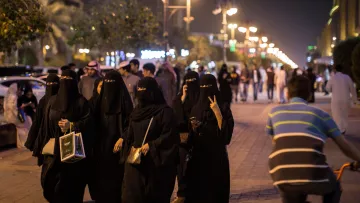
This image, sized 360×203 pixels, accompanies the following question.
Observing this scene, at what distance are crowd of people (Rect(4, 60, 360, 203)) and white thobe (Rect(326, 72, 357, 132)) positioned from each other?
762cm

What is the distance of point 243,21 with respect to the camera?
70.4 meters

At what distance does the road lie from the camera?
9227 mm

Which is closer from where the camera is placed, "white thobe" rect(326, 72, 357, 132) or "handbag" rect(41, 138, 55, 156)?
"handbag" rect(41, 138, 55, 156)

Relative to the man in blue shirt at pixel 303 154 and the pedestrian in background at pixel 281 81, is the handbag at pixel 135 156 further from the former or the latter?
the pedestrian in background at pixel 281 81

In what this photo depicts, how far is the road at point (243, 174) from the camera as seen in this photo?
9227 millimetres

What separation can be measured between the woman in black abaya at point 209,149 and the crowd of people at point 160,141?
0.04 ft

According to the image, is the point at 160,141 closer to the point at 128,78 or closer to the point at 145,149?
the point at 145,149

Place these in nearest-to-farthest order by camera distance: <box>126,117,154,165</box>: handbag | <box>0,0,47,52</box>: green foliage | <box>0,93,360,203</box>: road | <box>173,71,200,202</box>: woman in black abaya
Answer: <box>126,117,154,165</box>: handbag < <box>173,71,200,202</box>: woman in black abaya < <box>0,93,360,203</box>: road < <box>0,0,47,52</box>: green foliage

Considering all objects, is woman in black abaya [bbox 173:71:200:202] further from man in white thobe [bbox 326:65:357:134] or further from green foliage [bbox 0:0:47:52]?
man in white thobe [bbox 326:65:357:134]

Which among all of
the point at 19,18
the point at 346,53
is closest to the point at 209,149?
the point at 19,18

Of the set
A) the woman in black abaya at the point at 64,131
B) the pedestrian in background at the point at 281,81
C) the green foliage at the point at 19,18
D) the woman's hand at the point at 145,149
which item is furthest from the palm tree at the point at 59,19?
the woman's hand at the point at 145,149

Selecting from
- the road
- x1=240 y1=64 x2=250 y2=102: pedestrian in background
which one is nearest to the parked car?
the road

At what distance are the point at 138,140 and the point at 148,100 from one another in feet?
1.36

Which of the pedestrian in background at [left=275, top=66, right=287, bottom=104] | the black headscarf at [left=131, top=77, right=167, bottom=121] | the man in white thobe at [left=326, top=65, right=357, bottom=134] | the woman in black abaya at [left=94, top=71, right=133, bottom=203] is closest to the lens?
the black headscarf at [left=131, top=77, right=167, bottom=121]
